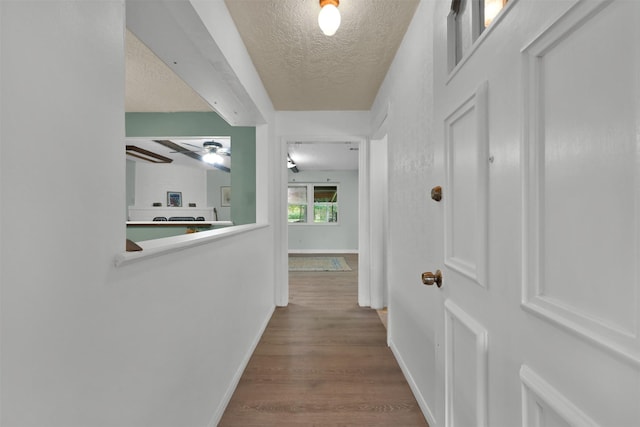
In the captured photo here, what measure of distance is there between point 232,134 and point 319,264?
339 cm

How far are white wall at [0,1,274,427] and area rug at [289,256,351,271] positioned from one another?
4583 mm

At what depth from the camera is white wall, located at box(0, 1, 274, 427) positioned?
52 cm

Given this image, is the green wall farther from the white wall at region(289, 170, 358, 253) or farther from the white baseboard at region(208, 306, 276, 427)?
the white wall at region(289, 170, 358, 253)

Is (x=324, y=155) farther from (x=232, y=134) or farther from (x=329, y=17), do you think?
(x=329, y=17)

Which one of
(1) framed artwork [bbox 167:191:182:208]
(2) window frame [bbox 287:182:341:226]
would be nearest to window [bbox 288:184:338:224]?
(2) window frame [bbox 287:182:341:226]

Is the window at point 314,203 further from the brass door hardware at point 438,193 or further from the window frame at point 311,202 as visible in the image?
the brass door hardware at point 438,193

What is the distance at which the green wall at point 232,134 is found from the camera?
3674 millimetres

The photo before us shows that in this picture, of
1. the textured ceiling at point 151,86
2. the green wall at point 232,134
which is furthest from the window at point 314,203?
the textured ceiling at point 151,86

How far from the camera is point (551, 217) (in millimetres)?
518

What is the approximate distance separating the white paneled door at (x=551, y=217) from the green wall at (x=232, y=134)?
315cm

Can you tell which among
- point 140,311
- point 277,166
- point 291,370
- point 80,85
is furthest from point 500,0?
point 277,166

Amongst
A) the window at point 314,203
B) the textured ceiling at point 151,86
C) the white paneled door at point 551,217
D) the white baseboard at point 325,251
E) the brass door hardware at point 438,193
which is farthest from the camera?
the window at point 314,203

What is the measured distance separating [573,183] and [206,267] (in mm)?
1379

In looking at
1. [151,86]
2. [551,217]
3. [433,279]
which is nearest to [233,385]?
[433,279]
